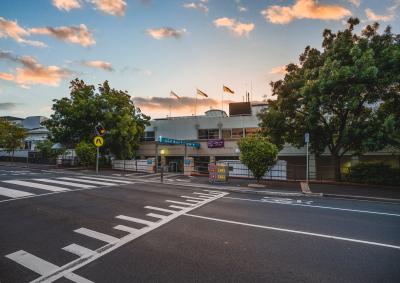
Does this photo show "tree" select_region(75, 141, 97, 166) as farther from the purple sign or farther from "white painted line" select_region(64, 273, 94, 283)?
"white painted line" select_region(64, 273, 94, 283)

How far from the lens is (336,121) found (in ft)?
Answer: 65.4

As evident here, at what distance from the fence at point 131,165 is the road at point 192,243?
59.9 feet

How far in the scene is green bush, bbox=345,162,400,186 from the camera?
57.1 feet

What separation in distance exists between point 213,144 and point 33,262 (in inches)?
1074

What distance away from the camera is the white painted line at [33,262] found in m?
4.00

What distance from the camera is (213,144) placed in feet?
102

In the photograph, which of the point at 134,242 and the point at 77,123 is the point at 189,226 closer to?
the point at 134,242

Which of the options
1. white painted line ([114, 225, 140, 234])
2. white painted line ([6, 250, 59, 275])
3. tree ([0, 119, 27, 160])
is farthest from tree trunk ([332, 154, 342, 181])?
tree ([0, 119, 27, 160])

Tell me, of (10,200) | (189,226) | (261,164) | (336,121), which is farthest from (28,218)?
(336,121)

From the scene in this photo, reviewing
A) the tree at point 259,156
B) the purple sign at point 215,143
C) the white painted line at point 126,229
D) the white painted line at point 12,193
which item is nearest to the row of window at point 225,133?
the purple sign at point 215,143

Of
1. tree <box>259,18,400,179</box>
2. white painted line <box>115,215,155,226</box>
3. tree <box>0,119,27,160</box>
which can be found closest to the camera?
white painted line <box>115,215,155,226</box>

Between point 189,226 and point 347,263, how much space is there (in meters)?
3.83

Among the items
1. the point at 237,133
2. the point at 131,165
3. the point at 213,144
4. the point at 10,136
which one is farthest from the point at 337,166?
the point at 10,136

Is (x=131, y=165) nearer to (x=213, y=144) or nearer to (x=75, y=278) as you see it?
(x=213, y=144)
